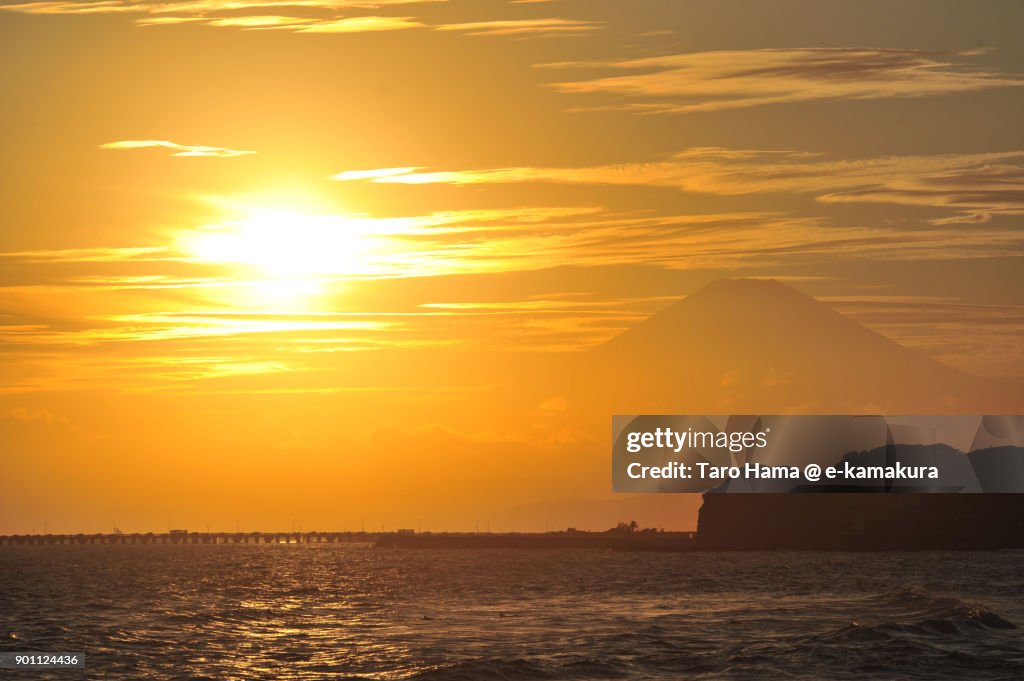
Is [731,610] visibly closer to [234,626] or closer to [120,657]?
[234,626]

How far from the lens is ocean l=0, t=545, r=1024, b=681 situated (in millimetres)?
58281

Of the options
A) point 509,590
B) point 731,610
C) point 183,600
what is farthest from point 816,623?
point 183,600

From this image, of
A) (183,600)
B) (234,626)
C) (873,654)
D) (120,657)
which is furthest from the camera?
(183,600)

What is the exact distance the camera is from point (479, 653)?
211ft

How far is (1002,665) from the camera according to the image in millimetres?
57375

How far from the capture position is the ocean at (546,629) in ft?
191

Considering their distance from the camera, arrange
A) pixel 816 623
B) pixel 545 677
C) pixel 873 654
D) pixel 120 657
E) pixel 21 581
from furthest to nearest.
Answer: pixel 21 581, pixel 816 623, pixel 120 657, pixel 873 654, pixel 545 677

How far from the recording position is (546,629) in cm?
7556

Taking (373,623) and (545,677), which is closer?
(545,677)

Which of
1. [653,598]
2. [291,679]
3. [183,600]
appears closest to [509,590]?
[653,598]

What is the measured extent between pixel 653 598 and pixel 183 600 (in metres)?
38.5

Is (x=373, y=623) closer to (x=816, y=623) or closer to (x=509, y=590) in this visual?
(x=816, y=623)

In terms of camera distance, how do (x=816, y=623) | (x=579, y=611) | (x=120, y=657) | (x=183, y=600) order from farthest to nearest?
(x=183, y=600), (x=579, y=611), (x=816, y=623), (x=120, y=657)

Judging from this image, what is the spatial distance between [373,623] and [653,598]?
26.2 metres
